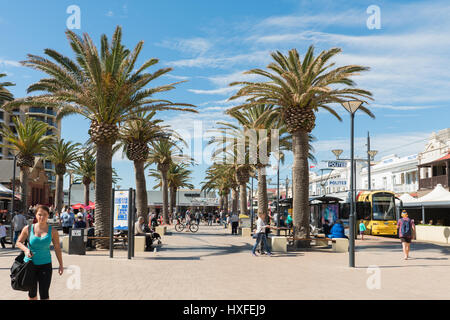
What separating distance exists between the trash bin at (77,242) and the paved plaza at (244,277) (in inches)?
14.6

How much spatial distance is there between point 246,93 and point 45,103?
859 centimetres

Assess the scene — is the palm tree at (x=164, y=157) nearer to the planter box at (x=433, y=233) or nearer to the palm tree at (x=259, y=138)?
the palm tree at (x=259, y=138)

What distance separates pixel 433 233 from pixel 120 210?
741 inches

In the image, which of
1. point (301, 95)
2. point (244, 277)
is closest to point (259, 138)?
point (301, 95)

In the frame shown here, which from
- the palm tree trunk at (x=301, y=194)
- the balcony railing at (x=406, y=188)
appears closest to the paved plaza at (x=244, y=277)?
the palm tree trunk at (x=301, y=194)

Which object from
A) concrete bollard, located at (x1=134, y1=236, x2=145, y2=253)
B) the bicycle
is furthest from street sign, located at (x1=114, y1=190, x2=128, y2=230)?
the bicycle

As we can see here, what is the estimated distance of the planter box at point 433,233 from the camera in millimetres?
24598

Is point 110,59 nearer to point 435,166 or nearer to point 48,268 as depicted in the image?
point 48,268

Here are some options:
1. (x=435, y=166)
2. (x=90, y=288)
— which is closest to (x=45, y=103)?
(x=90, y=288)

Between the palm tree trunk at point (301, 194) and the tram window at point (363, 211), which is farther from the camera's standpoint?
the tram window at point (363, 211)

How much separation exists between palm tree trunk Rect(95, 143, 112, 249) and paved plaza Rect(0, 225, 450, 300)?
176 centimetres

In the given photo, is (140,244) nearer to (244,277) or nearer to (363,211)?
(244,277)

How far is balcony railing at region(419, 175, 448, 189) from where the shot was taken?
38781 millimetres

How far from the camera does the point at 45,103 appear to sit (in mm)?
18844
